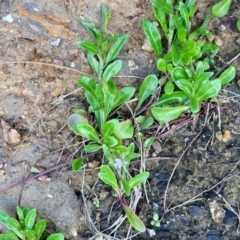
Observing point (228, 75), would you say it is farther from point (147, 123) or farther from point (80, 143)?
point (80, 143)

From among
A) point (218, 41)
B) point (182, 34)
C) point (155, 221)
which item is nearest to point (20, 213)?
point (155, 221)

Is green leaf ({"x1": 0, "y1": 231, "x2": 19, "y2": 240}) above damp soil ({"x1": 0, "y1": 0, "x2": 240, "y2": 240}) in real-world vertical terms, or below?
below

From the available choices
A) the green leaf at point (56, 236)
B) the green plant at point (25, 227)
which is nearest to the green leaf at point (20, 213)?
the green plant at point (25, 227)

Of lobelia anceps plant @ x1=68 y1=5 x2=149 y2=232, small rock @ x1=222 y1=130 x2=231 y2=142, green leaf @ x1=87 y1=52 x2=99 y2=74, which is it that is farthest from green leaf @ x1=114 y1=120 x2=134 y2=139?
small rock @ x1=222 y1=130 x2=231 y2=142

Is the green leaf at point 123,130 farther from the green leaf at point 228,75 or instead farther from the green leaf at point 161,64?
the green leaf at point 228,75

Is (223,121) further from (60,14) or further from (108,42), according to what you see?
(60,14)

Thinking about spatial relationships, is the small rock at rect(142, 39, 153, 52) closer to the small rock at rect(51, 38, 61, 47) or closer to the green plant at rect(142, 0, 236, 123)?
the green plant at rect(142, 0, 236, 123)
